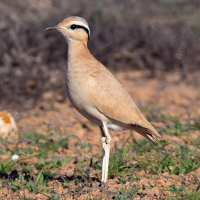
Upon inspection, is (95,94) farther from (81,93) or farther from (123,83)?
(123,83)

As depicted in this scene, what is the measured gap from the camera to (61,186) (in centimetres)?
378

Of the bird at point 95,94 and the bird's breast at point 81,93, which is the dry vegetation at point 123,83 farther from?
the bird's breast at point 81,93

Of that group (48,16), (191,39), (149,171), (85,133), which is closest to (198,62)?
(191,39)

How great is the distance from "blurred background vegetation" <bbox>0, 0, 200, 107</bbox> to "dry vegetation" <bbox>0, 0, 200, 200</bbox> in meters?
0.02

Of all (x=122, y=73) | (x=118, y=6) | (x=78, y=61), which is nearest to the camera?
(x=78, y=61)

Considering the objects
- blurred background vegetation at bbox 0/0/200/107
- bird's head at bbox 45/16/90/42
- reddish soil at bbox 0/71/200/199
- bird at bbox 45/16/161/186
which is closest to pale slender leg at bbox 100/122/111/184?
bird at bbox 45/16/161/186

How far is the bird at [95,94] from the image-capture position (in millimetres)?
3531

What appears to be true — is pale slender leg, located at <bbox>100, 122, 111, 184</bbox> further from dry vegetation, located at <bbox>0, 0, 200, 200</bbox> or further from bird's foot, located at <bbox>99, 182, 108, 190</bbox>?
dry vegetation, located at <bbox>0, 0, 200, 200</bbox>

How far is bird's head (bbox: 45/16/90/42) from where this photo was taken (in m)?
3.73

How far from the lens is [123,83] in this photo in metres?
7.44

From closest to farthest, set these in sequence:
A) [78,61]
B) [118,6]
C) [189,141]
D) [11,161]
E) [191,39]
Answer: [78,61] → [11,161] → [189,141] → [191,39] → [118,6]

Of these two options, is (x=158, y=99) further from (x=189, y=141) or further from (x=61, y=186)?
(x=61, y=186)

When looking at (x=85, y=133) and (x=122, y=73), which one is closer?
(x=85, y=133)

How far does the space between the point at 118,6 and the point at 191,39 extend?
2.09 meters
